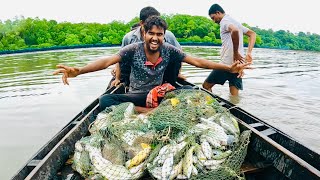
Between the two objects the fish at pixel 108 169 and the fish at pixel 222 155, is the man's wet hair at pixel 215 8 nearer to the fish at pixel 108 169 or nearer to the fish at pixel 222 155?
the fish at pixel 222 155

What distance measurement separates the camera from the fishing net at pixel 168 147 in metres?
2.74

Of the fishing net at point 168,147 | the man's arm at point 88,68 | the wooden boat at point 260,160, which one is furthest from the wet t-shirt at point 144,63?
the wooden boat at point 260,160

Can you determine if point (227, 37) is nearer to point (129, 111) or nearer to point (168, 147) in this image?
point (129, 111)

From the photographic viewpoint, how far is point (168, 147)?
289 centimetres

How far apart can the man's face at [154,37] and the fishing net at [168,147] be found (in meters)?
1.12

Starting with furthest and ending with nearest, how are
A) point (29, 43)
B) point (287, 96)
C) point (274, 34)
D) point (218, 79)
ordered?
point (274, 34) < point (29, 43) < point (287, 96) < point (218, 79)

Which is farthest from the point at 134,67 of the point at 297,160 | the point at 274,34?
the point at 274,34

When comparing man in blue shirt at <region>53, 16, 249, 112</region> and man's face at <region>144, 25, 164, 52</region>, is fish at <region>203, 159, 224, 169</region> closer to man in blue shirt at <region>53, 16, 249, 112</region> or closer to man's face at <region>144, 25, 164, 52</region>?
man in blue shirt at <region>53, 16, 249, 112</region>

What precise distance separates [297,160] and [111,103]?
9.46 ft

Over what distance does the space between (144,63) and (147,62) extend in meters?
0.05

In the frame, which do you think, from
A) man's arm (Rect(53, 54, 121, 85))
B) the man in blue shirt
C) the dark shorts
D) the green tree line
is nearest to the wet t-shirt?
the man in blue shirt

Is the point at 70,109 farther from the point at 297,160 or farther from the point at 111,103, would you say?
the point at 297,160

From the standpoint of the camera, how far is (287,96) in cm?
958

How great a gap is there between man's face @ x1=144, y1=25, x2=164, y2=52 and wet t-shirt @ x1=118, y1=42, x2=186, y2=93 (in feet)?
0.88
